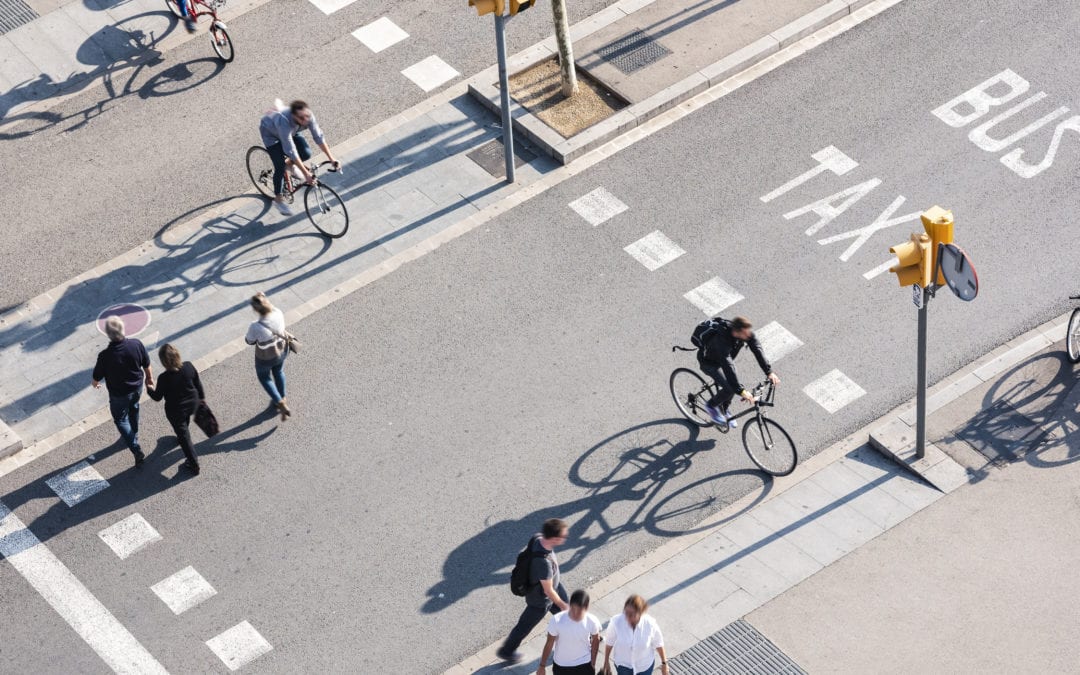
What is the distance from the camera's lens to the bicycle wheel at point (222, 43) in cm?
1931

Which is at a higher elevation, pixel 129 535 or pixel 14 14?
pixel 14 14

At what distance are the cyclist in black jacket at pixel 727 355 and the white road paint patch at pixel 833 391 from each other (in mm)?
1172

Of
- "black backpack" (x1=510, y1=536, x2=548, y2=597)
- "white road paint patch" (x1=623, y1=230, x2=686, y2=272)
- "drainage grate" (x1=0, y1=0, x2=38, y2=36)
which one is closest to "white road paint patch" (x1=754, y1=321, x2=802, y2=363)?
"white road paint patch" (x1=623, y1=230, x2=686, y2=272)

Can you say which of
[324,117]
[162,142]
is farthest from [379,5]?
[162,142]

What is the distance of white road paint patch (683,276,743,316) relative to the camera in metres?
16.1

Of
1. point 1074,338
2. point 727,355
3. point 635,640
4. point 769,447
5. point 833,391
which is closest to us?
point 635,640

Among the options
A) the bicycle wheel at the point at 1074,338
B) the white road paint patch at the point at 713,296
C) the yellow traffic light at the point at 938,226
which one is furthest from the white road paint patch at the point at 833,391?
the yellow traffic light at the point at 938,226

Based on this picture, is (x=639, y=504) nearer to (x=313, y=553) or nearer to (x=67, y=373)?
(x=313, y=553)

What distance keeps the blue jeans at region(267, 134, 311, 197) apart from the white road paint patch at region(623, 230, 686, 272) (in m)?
3.82

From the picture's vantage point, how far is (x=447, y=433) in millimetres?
15133

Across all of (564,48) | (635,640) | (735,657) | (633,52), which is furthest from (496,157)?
(635,640)

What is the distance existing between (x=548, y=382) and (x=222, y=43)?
23.3ft

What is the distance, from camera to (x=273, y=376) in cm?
1519

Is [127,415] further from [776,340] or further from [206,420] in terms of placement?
[776,340]
